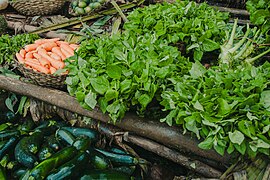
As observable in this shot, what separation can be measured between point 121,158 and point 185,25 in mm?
1225

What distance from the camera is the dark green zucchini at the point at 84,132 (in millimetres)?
2994

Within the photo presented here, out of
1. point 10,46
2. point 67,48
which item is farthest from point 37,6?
point 67,48

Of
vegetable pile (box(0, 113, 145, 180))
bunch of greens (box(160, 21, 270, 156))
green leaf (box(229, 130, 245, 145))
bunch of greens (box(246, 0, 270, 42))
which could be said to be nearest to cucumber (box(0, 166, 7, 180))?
vegetable pile (box(0, 113, 145, 180))

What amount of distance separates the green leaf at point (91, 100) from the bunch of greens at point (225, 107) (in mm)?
450

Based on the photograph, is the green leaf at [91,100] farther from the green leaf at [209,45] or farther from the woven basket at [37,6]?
the woven basket at [37,6]

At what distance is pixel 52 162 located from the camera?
2621mm

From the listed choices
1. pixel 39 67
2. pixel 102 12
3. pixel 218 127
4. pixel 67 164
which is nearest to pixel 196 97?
pixel 218 127

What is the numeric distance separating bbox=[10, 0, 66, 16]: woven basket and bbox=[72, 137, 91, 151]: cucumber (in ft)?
8.35

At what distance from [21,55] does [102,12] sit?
1.40 metres

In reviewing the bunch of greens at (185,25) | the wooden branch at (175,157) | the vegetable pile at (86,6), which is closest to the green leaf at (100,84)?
the wooden branch at (175,157)

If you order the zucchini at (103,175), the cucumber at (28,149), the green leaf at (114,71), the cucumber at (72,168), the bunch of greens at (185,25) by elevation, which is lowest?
the cucumber at (28,149)

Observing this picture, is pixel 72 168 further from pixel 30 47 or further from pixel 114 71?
pixel 30 47

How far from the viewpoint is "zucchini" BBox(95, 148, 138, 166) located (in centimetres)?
284

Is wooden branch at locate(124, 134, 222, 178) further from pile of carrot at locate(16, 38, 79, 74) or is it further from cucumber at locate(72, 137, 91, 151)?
pile of carrot at locate(16, 38, 79, 74)
